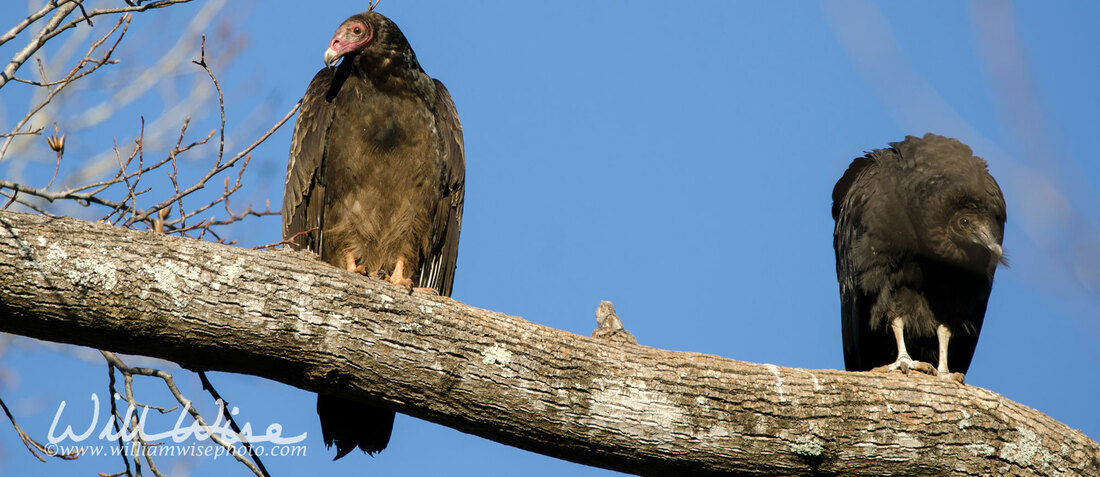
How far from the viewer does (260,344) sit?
303cm

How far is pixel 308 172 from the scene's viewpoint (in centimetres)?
482

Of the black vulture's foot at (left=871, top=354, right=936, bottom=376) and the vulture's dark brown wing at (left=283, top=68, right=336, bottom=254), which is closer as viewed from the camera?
the black vulture's foot at (left=871, top=354, right=936, bottom=376)

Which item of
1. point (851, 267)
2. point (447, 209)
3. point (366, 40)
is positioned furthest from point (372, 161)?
point (851, 267)

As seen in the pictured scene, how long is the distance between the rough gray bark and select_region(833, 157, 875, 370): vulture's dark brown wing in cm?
173

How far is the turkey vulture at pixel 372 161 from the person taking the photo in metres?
4.76

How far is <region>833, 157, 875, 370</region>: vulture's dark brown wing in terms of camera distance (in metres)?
5.20

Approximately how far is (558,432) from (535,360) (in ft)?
0.80

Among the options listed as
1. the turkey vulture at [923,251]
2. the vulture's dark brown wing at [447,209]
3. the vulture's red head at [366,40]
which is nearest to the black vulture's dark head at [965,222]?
the turkey vulture at [923,251]

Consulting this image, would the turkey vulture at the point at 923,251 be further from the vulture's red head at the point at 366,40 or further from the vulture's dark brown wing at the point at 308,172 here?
the vulture's dark brown wing at the point at 308,172

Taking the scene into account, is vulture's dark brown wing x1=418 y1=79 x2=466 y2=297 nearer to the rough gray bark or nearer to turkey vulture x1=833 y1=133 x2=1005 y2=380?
the rough gray bark

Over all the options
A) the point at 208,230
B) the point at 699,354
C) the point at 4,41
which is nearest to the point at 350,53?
the point at 208,230

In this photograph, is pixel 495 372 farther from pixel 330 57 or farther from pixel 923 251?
pixel 923 251

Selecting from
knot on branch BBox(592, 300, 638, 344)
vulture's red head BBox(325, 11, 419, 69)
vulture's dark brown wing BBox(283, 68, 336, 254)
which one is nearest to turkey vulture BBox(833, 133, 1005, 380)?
knot on branch BBox(592, 300, 638, 344)

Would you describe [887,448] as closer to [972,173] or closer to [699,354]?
[699,354]
